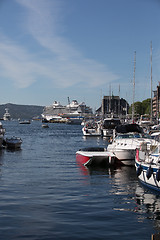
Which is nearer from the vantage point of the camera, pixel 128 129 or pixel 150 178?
pixel 150 178

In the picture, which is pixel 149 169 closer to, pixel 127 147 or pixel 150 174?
pixel 150 174

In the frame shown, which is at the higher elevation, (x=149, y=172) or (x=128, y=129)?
(x=128, y=129)

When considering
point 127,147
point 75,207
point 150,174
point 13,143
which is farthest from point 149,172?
point 13,143

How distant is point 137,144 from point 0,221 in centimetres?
2130

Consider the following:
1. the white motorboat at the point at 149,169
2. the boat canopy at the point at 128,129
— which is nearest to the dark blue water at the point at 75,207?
the white motorboat at the point at 149,169

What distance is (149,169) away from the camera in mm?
21750

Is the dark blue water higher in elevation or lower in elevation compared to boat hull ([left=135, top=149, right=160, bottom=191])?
lower

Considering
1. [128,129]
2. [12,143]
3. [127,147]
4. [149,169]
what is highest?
[128,129]

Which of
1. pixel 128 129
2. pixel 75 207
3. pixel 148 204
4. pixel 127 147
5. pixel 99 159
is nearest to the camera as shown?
pixel 75 207

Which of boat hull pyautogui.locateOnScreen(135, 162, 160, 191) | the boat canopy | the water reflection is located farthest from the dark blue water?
the boat canopy

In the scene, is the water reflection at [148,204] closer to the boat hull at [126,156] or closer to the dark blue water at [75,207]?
the dark blue water at [75,207]

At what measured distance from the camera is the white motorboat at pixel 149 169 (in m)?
21.5

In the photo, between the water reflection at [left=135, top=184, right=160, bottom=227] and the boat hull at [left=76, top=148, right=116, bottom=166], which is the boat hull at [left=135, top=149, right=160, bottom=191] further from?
the boat hull at [left=76, top=148, right=116, bottom=166]

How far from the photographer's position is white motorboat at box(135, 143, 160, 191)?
21.5 meters
